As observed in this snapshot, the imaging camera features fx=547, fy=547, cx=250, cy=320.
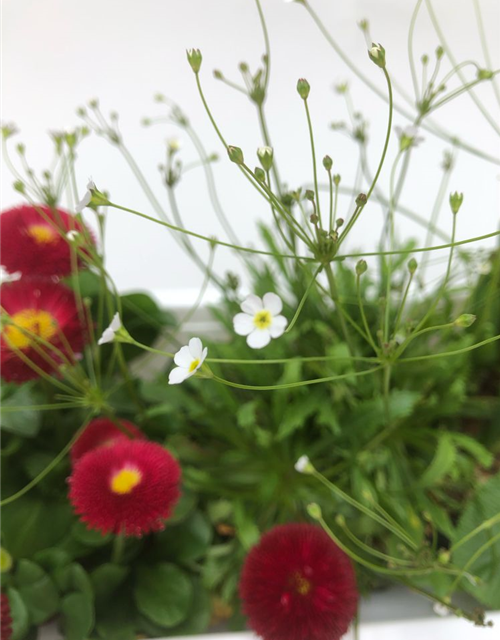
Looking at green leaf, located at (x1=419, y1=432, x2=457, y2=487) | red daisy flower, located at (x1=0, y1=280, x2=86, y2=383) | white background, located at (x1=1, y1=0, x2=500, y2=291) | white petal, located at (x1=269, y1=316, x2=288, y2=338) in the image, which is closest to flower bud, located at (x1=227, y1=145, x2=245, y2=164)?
white petal, located at (x1=269, y1=316, x2=288, y2=338)

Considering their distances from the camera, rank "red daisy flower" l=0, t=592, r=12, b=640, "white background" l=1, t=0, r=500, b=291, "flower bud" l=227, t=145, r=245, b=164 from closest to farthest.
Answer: "flower bud" l=227, t=145, r=245, b=164 < "red daisy flower" l=0, t=592, r=12, b=640 < "white background" l=1, t=0, r=500, b=291

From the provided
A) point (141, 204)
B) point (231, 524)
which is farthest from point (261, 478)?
point (141, 204)

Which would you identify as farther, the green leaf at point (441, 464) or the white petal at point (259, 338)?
the green leaf at point (441, 464)

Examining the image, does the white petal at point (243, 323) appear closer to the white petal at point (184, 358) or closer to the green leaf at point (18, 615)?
the white petal at point (184, 358)

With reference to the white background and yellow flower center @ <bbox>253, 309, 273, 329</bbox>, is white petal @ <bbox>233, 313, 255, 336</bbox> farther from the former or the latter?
the white background

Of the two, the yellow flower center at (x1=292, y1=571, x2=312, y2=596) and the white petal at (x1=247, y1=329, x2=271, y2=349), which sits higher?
the white petal at (x1=247, y1=329, x2=271, y2=349)

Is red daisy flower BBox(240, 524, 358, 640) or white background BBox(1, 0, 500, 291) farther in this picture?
white background BBox(1, 0, 500, 291)

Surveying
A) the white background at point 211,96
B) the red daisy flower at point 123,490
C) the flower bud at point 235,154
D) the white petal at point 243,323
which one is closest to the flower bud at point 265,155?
the flower bud at point 235,154
